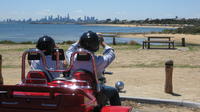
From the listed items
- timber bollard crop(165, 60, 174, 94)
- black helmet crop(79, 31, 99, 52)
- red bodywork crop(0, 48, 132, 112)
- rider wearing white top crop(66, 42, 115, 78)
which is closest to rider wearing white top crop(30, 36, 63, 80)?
rider wearing white top crop(66, 42, 115, 78)

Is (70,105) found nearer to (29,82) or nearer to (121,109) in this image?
(121,109)

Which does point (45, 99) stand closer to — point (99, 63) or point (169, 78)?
point (99, 63)

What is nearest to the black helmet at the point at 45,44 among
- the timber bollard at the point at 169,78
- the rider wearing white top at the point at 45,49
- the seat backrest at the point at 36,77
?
the rider wearing white top at the point at 45,49

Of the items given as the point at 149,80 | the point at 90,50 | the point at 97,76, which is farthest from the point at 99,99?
the point at 149,80

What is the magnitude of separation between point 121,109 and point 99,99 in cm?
68

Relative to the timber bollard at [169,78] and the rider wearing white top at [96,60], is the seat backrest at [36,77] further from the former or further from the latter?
the timber bollard at [169,78]

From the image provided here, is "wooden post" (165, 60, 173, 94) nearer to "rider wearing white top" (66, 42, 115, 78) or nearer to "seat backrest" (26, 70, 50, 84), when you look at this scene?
"rider wearing white top" (66, 42, 115, 78)

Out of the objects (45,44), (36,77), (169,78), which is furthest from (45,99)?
(169,78)

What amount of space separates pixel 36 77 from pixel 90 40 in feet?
2.62

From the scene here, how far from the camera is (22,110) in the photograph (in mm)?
3498

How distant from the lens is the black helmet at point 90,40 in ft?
14.3

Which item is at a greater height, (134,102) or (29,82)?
(29,82)

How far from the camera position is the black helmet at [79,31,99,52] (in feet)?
14.3

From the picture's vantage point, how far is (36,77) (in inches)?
165
